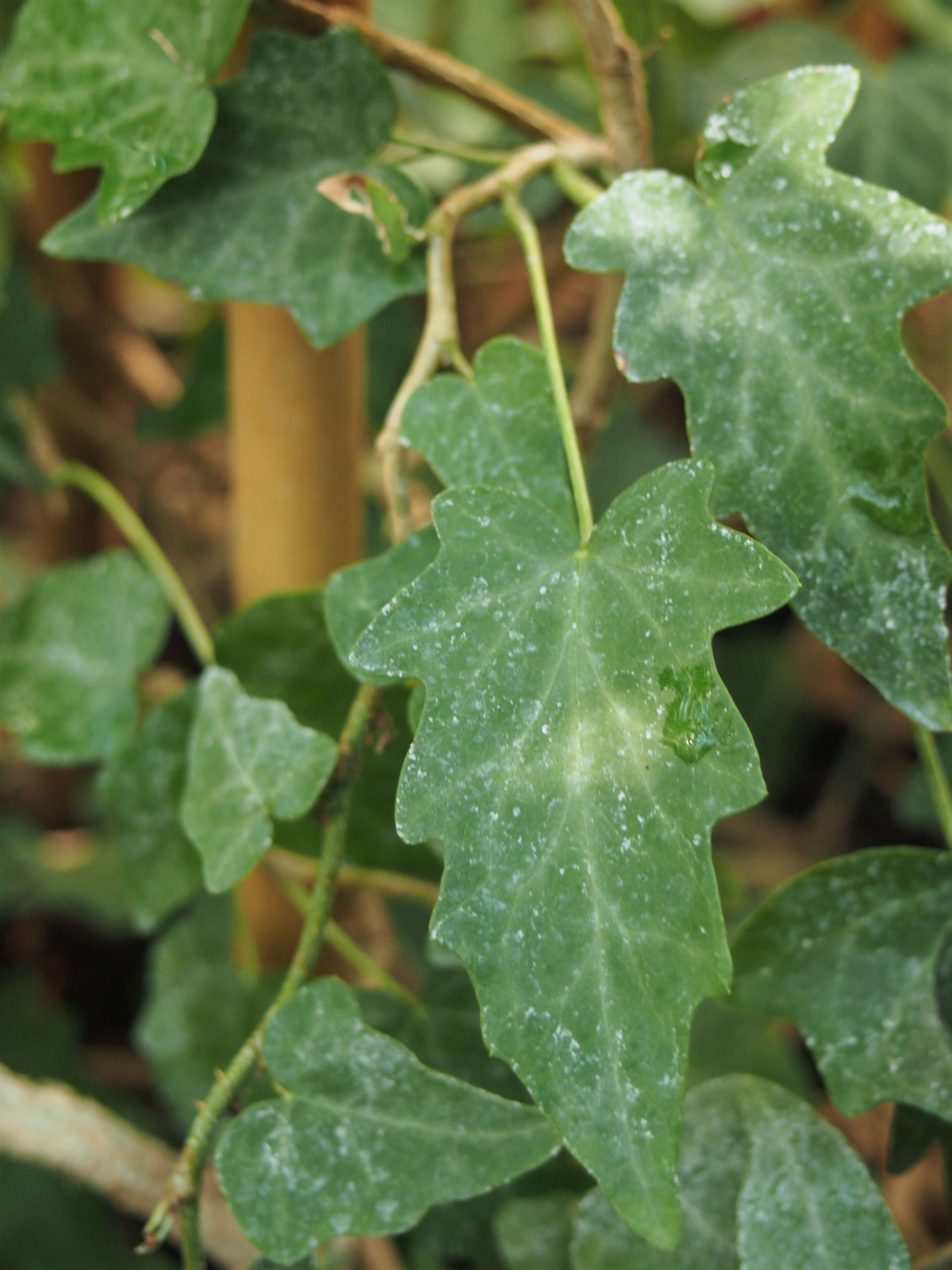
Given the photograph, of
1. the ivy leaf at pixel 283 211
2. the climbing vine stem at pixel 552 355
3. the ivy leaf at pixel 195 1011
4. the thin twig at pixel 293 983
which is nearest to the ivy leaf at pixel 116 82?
the ivy leaf at pixel 283 211

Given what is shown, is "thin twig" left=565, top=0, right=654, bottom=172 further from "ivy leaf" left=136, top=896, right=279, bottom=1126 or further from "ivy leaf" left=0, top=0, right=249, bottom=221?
"ivy leaf" left=136, top=896, right=279, bottom=1126

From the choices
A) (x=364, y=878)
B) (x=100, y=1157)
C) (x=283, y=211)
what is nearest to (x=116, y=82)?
(x=283, y=211)

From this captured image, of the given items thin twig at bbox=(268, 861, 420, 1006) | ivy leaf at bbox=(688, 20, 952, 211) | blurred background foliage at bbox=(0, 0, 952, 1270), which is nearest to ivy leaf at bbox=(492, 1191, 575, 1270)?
blurred background foliage at bbox=(0, 0, 952, 1270)

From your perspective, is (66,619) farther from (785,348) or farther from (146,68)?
(785,348)

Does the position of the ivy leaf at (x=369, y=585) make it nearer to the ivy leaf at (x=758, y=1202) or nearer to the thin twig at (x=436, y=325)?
the thin twig at (x=436, y=325)

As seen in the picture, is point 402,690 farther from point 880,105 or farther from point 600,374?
point 880,105

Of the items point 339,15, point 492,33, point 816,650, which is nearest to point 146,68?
point 339,15
